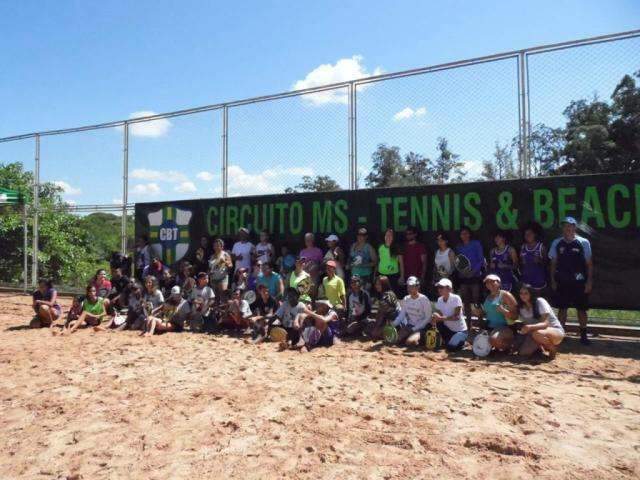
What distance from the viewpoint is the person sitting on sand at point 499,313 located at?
21.9ft

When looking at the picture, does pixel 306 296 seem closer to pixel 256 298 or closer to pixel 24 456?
pixel 256 298

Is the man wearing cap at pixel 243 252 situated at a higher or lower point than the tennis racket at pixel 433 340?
higher

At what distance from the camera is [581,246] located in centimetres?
696

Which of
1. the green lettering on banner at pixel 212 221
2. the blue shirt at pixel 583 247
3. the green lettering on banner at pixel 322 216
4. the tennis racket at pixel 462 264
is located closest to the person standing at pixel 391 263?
the tennis racket at pixel 462 264

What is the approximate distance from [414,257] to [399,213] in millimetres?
906

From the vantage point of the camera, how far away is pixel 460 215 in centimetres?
820

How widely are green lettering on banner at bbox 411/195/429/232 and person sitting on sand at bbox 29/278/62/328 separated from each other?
693cm

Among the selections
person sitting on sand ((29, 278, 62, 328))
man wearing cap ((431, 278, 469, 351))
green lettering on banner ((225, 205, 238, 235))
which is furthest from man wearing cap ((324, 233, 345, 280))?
person sitting on sand ((29, 278, 62, 328))

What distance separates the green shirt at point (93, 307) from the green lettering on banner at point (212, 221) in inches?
101

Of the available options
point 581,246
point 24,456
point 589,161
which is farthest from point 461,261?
point 589,161

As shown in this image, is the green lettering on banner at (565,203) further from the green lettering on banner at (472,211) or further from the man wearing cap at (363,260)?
the man wearing cap at (363,260)

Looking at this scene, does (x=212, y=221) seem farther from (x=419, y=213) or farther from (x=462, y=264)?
(x=462, y=264)

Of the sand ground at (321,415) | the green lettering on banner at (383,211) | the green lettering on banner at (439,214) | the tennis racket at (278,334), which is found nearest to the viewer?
the sand ground at (321,415)

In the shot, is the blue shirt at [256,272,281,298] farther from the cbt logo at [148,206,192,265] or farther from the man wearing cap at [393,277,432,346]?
the cbt logo at [148,206,192,265]
